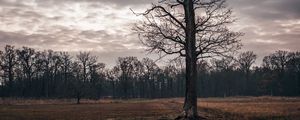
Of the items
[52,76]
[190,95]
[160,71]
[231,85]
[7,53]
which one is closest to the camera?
[190,95]

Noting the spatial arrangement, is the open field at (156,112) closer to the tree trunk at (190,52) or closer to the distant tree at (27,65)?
the tree trunk at (190,52)

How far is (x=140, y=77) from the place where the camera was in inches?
5969

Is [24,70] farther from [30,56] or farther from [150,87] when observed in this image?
[150,87]

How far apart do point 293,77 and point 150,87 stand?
5043 centimetres

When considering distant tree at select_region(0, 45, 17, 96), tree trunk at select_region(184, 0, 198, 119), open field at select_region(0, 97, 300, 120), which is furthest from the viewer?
distant tree at select_region(0, 45, 17, 96)

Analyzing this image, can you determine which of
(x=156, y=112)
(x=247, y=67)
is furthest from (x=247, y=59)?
(x=156, y=112)

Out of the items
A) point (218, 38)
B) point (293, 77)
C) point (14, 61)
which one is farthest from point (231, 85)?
point (218, 38)

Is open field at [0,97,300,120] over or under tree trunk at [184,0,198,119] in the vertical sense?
under

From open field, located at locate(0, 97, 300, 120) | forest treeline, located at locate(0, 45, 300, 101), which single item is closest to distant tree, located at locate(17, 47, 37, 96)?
forest treeline, located at locate(0, 45, 300, 101)

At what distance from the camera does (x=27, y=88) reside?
123 meters

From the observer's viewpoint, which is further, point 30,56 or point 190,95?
point 30,56

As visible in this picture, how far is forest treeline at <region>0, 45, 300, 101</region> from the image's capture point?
120062 millimetres

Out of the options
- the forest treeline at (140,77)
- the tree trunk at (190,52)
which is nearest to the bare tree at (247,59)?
the forest treeline at (140,77)

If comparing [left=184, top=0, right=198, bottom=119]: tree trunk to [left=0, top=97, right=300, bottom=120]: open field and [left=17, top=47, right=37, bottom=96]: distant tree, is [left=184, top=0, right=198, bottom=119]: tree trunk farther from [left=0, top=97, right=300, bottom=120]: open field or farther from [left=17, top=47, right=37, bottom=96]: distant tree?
[left=17, top=47, right=37, bottom=96]: distant tree
